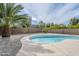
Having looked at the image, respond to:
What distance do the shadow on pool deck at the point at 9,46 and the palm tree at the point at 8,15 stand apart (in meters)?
0.10

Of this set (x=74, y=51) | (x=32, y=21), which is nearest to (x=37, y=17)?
(x=32, y=21)

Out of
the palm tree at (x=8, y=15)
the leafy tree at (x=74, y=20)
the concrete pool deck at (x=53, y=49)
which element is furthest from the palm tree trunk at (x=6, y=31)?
the leafy tree at (x=74, y=20)

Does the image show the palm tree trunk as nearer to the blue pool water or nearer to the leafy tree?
the blue pool water

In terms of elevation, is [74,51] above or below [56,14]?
below

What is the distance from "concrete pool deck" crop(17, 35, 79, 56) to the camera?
3.07 metres

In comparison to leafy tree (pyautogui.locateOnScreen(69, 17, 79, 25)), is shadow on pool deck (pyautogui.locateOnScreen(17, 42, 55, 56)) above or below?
below

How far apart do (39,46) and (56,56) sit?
0.31 metres

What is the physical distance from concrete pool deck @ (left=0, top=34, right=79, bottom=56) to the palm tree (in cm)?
20

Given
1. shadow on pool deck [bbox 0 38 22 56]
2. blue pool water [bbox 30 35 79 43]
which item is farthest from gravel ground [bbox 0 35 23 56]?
blue pool water [bbox 30 35 79 43]

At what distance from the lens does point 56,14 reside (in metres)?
3.12

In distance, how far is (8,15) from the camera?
3.12m

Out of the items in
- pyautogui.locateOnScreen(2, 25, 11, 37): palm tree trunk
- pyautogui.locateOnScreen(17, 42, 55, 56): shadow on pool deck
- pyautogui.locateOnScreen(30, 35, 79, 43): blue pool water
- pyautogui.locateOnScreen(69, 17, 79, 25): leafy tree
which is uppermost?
pyautogui.locateOnScreen(69, 17, 79, 25): leafy tree

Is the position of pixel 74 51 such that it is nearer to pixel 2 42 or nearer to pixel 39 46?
pixel 39 46

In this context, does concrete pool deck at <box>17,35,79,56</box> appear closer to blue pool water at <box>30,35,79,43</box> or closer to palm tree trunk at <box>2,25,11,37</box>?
blue pool water at <box>30,35,79,43</box>
